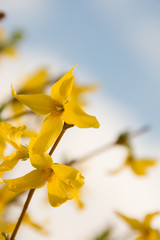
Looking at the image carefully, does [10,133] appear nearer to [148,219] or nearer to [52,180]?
[52,180]

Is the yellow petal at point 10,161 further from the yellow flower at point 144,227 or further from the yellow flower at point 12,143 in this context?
the yellow flower at point 144,227

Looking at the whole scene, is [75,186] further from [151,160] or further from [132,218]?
[151,160]

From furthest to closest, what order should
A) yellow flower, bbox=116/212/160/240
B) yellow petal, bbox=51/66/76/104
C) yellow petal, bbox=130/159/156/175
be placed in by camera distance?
yellow petal, bbox=130/159/156/175 → yellow flower, bbox=116/212/160/240 → yellow petal, bbox=51/66/76/104

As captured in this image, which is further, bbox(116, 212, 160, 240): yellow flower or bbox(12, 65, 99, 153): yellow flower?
bbox(116, 212, 160, 240): yellow flower

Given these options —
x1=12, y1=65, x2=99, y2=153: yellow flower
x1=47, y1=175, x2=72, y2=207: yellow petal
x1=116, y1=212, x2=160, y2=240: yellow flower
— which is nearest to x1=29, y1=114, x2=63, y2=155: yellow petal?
x1=12, y1=65, x2=99, y2=153: yellow flower

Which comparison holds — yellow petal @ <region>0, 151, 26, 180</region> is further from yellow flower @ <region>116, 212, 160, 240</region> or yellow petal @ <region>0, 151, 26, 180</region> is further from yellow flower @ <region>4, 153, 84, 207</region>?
yellow flower @ <region>116, 212, 160, 240</region>

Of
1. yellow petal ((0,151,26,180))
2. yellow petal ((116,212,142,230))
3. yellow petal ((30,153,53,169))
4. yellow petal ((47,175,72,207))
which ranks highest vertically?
yellow petal ((30,153,53,169))

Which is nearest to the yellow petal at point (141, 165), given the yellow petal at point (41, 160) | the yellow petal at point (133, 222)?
the yellow petal at point (133, 222)
